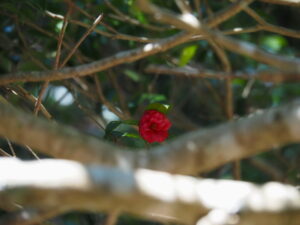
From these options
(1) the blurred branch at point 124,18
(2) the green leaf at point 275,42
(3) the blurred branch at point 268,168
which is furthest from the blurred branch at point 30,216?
(2) the green leaf at point 275,42

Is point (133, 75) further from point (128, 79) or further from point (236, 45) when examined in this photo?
point (236, 45)

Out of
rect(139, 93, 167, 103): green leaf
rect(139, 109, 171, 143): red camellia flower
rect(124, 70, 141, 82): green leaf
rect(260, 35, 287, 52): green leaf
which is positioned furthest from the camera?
rect(260, 35, 287, 52): green leaf

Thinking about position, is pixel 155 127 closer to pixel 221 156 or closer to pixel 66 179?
pixel 221 156

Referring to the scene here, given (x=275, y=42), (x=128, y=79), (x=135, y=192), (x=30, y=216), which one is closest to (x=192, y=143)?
(x=135, y=192)

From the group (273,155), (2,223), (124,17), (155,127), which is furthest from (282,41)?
(2,223)

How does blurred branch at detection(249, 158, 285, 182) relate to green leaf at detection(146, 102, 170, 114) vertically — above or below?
above

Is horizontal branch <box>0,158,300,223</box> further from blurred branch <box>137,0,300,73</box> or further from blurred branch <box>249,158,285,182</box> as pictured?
blurred branch <box>249,158,285,182</box>

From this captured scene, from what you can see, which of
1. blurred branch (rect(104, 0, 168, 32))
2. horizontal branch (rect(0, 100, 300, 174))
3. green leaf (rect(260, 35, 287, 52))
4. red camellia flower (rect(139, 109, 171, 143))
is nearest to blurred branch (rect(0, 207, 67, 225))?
horizontal branch (rect(0, 100, 300, 174))
